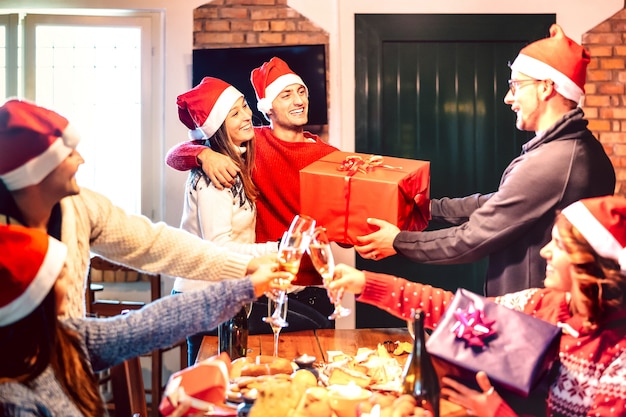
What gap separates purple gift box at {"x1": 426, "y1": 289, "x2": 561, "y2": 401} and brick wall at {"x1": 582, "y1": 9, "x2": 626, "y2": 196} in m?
3.21

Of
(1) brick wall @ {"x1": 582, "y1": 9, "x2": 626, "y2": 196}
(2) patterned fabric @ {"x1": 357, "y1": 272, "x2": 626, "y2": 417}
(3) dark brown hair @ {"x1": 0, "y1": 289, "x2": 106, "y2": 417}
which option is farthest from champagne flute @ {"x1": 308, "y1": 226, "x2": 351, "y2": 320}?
(1) brick wall @ {"x1": 582, "y1": 9, "x2": 626, "y2": 196}

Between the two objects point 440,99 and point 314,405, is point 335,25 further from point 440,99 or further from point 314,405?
point 314,405

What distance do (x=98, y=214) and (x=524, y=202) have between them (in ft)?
4.56

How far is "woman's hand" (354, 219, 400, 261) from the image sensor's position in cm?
260

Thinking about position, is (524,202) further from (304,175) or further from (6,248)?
(6,248)

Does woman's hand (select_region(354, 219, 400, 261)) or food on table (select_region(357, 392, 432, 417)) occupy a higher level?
woman's hand (select_region(354, 219, 400, 261))

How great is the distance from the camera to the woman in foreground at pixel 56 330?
1383 millimetres

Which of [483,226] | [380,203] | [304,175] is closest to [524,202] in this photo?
[483,226]

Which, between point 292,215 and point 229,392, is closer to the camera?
point 229,392

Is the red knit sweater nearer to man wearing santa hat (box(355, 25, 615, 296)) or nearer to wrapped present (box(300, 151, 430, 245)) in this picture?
wrapped present (box(300, 151, 430, 245))

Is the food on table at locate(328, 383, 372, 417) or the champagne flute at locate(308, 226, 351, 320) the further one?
the champagne flute at locate(308, 226, 351, 320)

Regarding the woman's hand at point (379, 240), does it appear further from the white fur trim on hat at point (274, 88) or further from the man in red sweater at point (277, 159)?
the white fur trim on hat at point (274, 88)

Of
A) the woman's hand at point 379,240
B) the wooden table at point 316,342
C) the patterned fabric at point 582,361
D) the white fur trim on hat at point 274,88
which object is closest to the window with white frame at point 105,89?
the white fur trim on hat at point 274,88

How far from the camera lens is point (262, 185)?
317 cm
